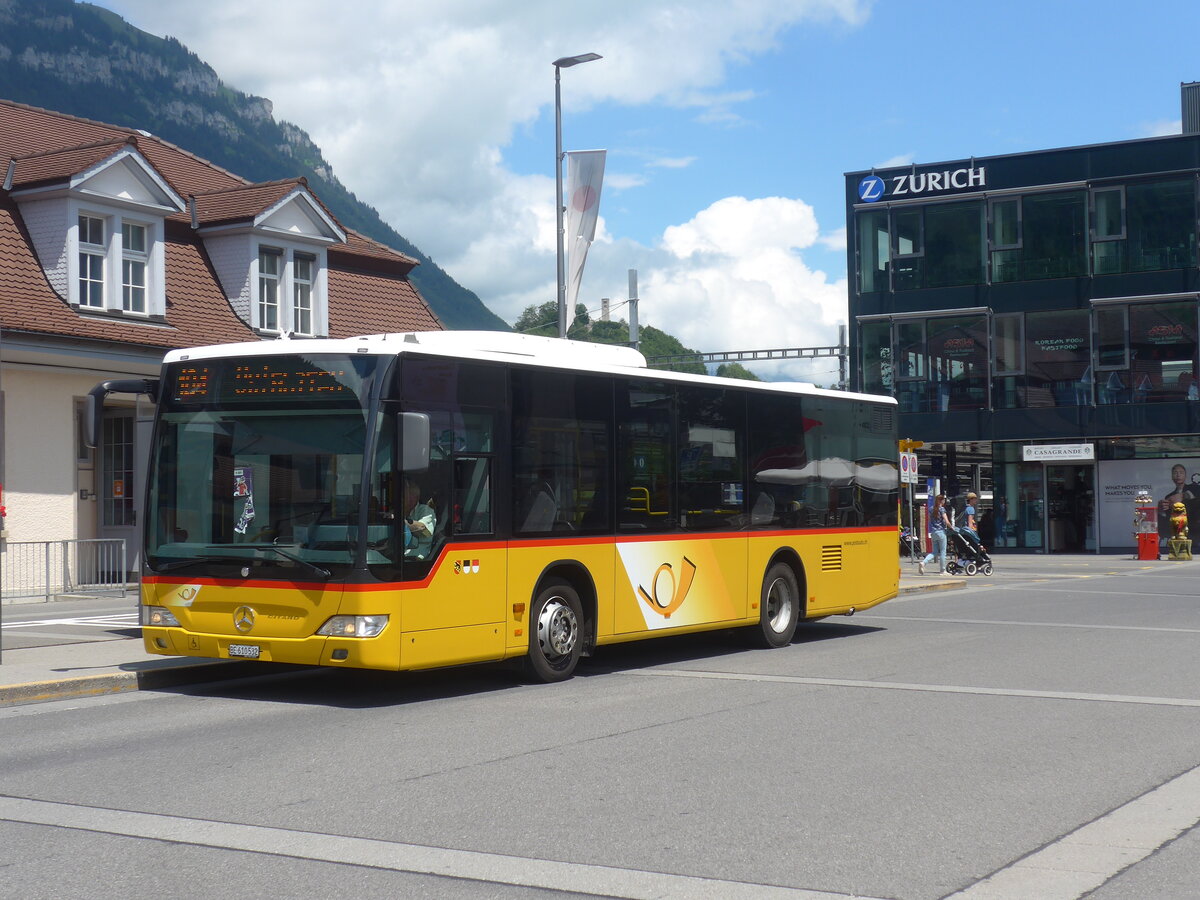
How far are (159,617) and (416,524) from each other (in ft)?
8.04

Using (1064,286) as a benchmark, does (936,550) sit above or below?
below

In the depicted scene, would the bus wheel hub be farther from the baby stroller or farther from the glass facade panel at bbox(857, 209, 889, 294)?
the glass facade panel at bbox(857, 209, 889, 294)

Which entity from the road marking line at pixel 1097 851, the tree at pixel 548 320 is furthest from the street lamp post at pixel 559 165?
the tree at pixel 548 320

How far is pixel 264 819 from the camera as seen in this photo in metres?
6.82

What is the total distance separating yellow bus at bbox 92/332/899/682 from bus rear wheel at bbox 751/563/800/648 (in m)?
1.36

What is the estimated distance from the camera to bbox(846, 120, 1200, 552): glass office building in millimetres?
42500

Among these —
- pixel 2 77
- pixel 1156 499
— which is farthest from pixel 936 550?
pixel 2 77

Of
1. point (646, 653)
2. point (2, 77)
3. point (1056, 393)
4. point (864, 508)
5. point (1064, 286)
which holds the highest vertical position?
point (2, 77)

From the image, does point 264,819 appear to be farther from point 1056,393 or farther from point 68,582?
point 1056,393

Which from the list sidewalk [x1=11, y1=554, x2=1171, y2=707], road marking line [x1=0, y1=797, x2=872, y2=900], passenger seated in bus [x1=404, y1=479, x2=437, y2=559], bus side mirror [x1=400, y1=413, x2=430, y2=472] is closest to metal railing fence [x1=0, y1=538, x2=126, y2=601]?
sidewalk [x1=11, y1=554, x2=1171, y2=707]

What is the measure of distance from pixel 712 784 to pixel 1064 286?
39735 mm

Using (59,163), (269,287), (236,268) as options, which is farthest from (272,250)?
(59,163)

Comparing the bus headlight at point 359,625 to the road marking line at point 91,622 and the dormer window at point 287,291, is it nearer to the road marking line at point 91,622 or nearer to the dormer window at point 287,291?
the road marking line at point 91,622

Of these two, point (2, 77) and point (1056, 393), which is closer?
point (1056, 393)
